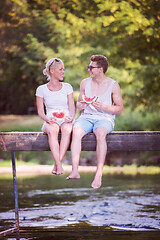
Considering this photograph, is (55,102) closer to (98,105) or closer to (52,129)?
(52,129)

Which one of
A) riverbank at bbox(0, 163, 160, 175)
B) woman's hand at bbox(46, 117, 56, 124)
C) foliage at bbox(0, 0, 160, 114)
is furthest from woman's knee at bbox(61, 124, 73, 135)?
riverbank at bbox(0, 163, 160, 175)

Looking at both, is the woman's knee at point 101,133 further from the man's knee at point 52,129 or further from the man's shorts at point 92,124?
the man's knee at point 52,129

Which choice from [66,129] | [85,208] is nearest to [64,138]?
[66,129]

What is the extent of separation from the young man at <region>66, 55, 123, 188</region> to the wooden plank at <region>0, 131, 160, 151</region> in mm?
146

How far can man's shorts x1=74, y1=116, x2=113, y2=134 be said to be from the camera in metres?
6.40

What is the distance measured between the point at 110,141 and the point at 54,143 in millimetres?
674

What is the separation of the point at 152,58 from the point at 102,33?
231 cm

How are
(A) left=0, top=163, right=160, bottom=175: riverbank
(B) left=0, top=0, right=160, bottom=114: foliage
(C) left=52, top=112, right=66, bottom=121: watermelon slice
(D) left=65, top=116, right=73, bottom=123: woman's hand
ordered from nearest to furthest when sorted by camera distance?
(D) left=65, top=116, right=73, bottom=123: woman's hand, (C) left=52, top=112, right=66, bottom=121: watermelon slice, (B) left=0, top=0, right=160, bottom=114: foliage, (A) left=0, top=163, right=160, bottom=175: riverbank

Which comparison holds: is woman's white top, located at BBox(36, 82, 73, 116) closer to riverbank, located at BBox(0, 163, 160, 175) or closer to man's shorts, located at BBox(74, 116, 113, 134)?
man's shorts, located at BBox(74, 116, 113, 134)

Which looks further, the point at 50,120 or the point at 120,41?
the point at 120,41

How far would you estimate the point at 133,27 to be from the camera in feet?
46.9

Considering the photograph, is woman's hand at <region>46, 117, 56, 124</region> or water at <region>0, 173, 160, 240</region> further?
water at <region>0, 173, 160, 240</region>

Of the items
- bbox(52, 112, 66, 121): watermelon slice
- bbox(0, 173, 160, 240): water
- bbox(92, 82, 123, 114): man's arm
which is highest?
bbox(92, 82, 123, 114): man's arm

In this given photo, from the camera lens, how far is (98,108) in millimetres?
6406
